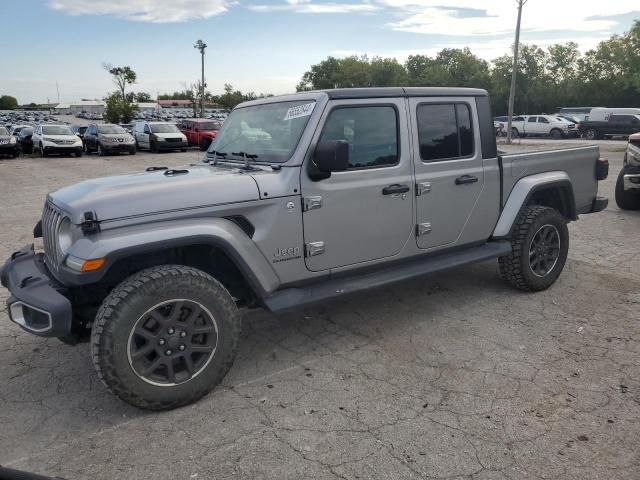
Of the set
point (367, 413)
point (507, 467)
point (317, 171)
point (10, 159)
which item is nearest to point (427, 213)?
point (317, 171)

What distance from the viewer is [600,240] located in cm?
714

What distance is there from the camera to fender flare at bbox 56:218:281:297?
9.41 ft

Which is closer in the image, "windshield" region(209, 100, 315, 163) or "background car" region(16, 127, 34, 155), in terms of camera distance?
"windshield" region(209, 100, 315, 163)

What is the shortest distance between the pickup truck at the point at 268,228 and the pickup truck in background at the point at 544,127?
32682 millimetres

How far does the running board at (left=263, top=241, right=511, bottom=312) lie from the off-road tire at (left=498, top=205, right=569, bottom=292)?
16cm

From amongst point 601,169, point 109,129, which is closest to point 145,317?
point 601,169

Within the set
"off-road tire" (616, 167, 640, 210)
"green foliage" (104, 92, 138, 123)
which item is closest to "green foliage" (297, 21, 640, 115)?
"green foliage" (104, 92, 138, 123)

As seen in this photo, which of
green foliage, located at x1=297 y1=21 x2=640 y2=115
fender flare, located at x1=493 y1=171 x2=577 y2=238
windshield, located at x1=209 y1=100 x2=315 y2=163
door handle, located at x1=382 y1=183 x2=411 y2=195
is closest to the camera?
windshield, located at x1=209 y1=100 x2=315 y2=163

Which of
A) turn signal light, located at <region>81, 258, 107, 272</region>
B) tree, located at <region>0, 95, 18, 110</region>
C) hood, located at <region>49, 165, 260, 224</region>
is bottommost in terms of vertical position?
turn signal light, located at <region>81, 258, 107, 272</region>

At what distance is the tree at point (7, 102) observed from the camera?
468 feet

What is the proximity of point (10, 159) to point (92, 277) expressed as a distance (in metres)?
23.7

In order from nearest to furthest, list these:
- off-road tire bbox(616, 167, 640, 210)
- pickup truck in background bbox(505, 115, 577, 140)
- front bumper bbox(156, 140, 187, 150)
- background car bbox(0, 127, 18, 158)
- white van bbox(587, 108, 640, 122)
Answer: off-road tire bbox(616, 167, 640, 210)
background car bbox(0, 127, 18, 158)
front bumper bbox(156, 140, 187, 150)
white van bbox(587, 108, 640, 122)
pickup truck in background bbox(505, 115, 577, 140)

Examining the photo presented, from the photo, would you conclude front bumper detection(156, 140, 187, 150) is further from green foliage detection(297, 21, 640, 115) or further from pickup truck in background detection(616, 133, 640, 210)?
green foliage detection(297, 21, 640, 115)

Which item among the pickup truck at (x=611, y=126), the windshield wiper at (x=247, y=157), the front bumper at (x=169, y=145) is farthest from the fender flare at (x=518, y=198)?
the pickup truck at (x=611, y=126)
